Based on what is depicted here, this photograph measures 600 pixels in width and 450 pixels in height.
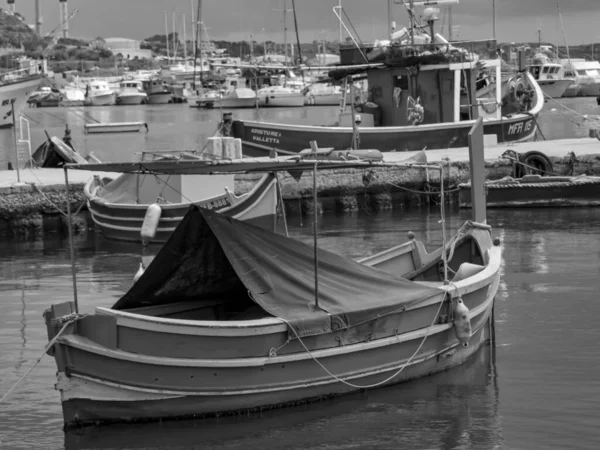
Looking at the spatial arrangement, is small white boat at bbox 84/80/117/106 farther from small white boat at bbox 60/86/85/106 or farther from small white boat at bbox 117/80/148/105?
small white boat at bbox 60/86/85/106

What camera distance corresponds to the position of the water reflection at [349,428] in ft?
33.9

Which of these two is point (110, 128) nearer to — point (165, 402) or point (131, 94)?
point (131, 94)

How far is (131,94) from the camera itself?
384 feet

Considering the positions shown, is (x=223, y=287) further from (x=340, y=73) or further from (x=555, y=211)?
Answer: (x=340, y=73)

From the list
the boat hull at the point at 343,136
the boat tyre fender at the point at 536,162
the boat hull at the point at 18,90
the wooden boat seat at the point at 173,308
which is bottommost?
the wooden boat seat at the point at 173,308

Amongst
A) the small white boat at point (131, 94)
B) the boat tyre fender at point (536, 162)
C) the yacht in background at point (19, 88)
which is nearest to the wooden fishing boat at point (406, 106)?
the boat tyre fender at point (536, 162)

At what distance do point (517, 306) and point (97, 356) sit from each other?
24.9 ft

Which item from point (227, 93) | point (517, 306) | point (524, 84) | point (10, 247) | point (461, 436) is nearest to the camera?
point (461, 436)

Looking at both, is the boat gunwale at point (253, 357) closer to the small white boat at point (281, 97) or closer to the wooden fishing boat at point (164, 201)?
the wooden fishing boat at point (164, 201)

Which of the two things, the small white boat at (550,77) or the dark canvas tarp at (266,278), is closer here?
the dark canvas tarp at (266,278)

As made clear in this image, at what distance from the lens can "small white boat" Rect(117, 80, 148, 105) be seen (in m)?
117

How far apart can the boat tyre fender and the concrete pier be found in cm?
30

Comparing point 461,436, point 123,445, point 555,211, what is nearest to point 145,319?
point 123,445

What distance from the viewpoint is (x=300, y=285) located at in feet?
36.6
